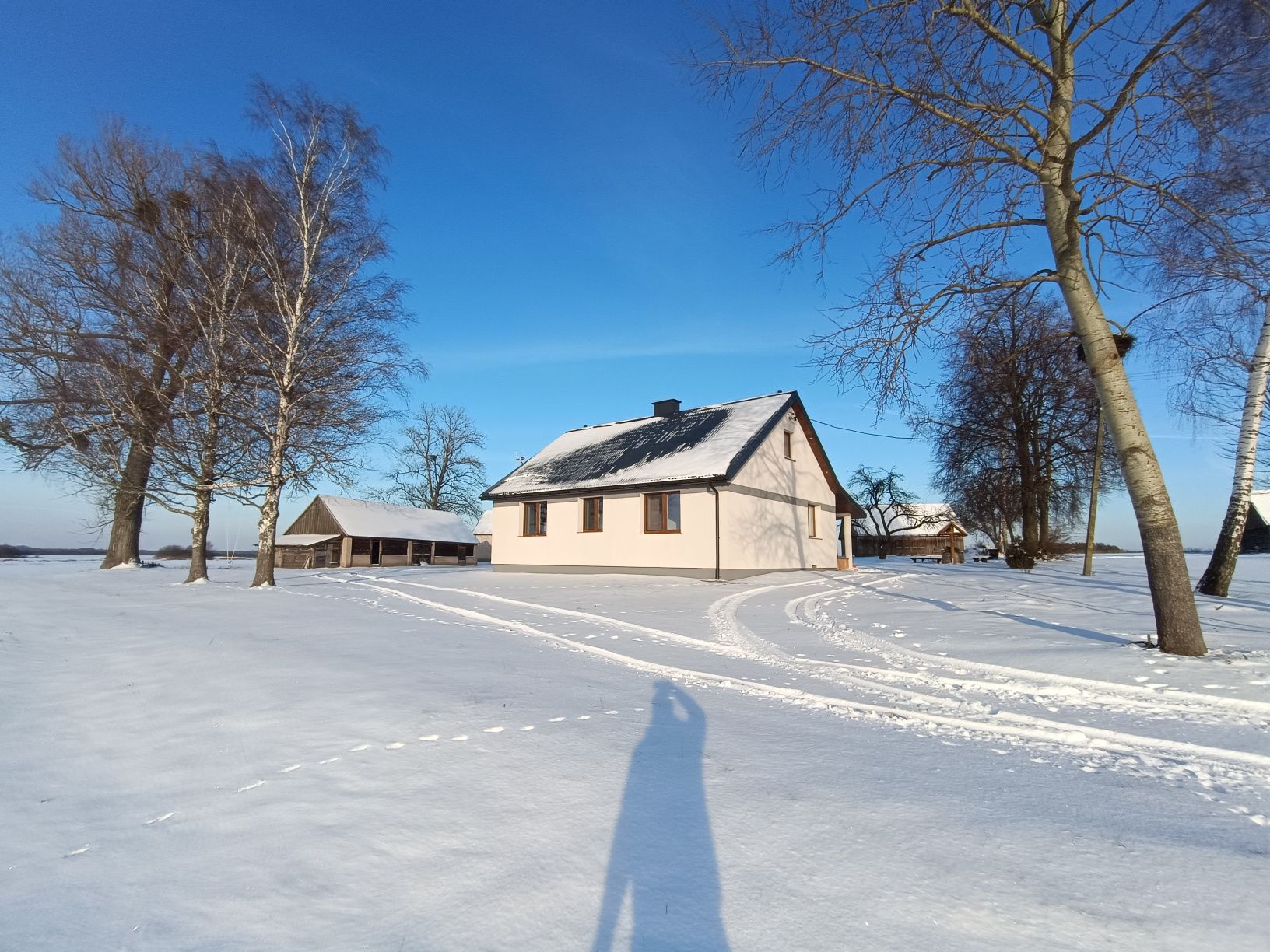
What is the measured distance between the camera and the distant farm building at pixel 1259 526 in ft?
135

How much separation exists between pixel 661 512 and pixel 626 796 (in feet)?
57.0

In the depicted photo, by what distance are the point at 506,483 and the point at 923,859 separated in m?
23.4

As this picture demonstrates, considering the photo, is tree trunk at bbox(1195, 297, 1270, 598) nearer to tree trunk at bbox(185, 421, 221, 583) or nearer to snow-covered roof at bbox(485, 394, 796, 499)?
snow-covered roof at bbox(485, 394, 796, 499)

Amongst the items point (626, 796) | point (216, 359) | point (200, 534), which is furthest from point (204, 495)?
point (626, 796)

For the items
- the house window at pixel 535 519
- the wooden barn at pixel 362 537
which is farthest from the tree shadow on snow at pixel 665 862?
the wooden barn at pixel 362 537

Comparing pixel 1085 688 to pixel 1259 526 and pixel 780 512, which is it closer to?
pixel 780 512

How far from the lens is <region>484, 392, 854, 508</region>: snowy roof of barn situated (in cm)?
2034

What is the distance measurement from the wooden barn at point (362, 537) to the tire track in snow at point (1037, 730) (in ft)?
120

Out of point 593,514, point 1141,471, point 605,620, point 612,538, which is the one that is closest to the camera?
point 1141,471

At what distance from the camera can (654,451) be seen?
22656mm

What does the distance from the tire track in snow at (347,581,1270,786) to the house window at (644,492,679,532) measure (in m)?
13.8

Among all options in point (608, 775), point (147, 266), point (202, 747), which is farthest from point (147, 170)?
point (608, 775)

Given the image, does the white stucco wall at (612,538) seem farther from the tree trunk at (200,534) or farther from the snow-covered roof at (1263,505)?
the snow-covered roof at (1263,505)

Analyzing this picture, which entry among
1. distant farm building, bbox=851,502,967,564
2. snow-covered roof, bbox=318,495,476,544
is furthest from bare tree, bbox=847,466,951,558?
snow-covered roof, bbox=318,495,476,544
